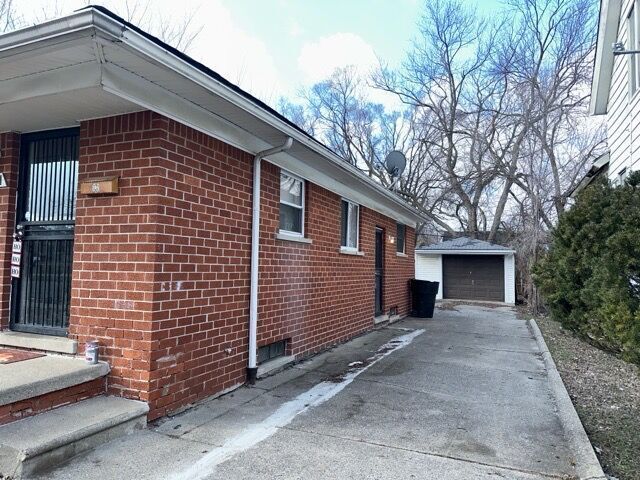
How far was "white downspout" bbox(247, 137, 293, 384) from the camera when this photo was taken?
5.41m

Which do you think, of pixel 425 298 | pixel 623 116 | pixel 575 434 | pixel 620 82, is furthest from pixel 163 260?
pixel 425 298

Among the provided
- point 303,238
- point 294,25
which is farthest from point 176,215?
point 294,25

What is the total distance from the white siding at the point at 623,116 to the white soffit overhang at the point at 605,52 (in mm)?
152

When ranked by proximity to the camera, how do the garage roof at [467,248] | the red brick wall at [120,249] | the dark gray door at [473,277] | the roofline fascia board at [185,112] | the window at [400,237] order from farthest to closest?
the dark gray door at [473,277], the garage roof at [467,248], the window at [400,237], the red brick wall at [120,249], the roofline fascia board at [185,112]

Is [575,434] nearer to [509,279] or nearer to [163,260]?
[163,260]

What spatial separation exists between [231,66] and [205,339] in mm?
13665

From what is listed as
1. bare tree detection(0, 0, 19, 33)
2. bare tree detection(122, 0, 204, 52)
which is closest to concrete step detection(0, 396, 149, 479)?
bare tree detection(122, 0, 204, 52)

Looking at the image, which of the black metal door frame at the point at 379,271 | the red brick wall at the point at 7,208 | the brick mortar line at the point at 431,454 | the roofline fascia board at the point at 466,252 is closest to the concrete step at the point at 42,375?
the red brick wall at the point at 7,208

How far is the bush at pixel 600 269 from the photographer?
11.5ft

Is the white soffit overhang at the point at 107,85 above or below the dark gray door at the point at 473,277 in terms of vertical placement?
above

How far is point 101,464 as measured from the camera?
318cm

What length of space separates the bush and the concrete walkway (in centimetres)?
100

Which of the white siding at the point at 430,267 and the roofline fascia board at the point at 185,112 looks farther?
the white siding at the point at 430,267

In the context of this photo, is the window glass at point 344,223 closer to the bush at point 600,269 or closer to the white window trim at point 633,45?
the bush at point 600,269
